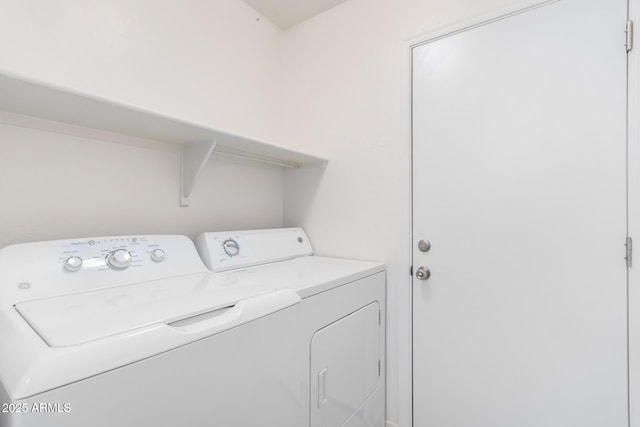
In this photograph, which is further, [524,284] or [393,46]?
[393,46]

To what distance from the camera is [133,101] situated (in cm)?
138

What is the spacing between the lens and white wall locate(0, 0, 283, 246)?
111 centimetres

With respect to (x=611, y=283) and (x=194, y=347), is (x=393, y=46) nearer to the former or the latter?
(x=611, y=283)

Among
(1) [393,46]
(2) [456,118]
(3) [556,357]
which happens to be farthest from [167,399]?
(1) [393,46]

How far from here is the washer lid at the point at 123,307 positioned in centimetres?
65

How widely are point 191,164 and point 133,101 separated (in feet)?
1.21

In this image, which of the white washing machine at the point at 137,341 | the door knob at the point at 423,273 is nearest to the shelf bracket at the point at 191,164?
the white washing machine at the point at 137,341

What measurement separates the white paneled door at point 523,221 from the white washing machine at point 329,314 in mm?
253

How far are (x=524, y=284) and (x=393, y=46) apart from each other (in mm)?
1405

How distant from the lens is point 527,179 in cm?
133

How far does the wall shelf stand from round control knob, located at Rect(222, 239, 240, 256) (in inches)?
12.8

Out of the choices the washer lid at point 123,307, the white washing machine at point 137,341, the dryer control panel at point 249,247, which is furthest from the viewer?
the dryer control panel at point 249,247

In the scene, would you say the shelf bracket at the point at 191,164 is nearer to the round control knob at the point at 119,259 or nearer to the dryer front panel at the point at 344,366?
the round control knob at the point at 119,259

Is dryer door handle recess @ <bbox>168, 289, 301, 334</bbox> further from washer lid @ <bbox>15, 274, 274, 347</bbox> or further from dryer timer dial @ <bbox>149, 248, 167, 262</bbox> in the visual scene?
dryer timer dial @ <bbox>149, 248, 167, 262</bbox>
